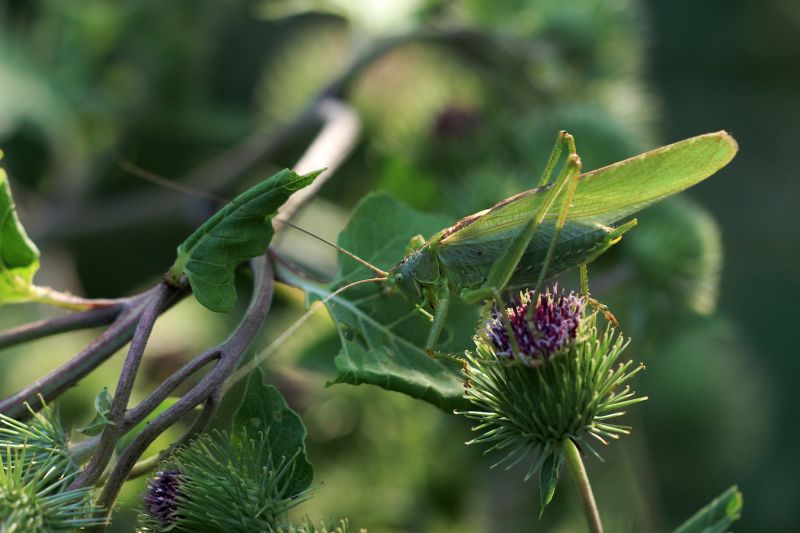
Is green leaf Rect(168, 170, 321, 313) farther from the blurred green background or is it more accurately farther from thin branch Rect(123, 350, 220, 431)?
the blurred green background

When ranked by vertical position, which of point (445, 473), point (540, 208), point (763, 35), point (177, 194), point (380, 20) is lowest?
point (445, 473)

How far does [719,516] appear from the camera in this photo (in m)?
0.87

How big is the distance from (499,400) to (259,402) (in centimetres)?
27

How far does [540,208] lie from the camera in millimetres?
1129

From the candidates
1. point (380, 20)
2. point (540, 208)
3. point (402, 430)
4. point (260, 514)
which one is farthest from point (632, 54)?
point (260, 514)

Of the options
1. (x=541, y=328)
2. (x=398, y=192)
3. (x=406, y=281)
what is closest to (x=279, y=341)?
(x=406, y=281)

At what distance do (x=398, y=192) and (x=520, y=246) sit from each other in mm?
701

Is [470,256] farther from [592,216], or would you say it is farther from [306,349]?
[306,349]

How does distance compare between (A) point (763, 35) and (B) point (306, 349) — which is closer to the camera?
(B) point (306, 349)

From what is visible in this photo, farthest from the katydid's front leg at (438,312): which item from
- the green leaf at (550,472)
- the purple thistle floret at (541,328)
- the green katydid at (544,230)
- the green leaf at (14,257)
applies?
the green leaf at (14,257)

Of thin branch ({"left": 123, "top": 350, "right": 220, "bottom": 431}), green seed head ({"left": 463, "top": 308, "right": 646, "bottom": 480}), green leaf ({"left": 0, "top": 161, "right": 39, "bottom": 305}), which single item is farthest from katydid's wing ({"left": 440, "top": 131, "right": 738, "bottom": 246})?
green leaf ({"left": 0, "top": 161, "right": 39, "bottom": 305})

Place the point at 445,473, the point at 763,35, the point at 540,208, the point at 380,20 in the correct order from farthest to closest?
the point at 763,35
the point at 380,20
the point at 445,473
the point at 540,208

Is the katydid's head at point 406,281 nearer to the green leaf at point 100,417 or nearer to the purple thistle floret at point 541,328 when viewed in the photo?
the purple thistle floret at point 541,328

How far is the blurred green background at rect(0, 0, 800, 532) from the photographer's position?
1.82m
